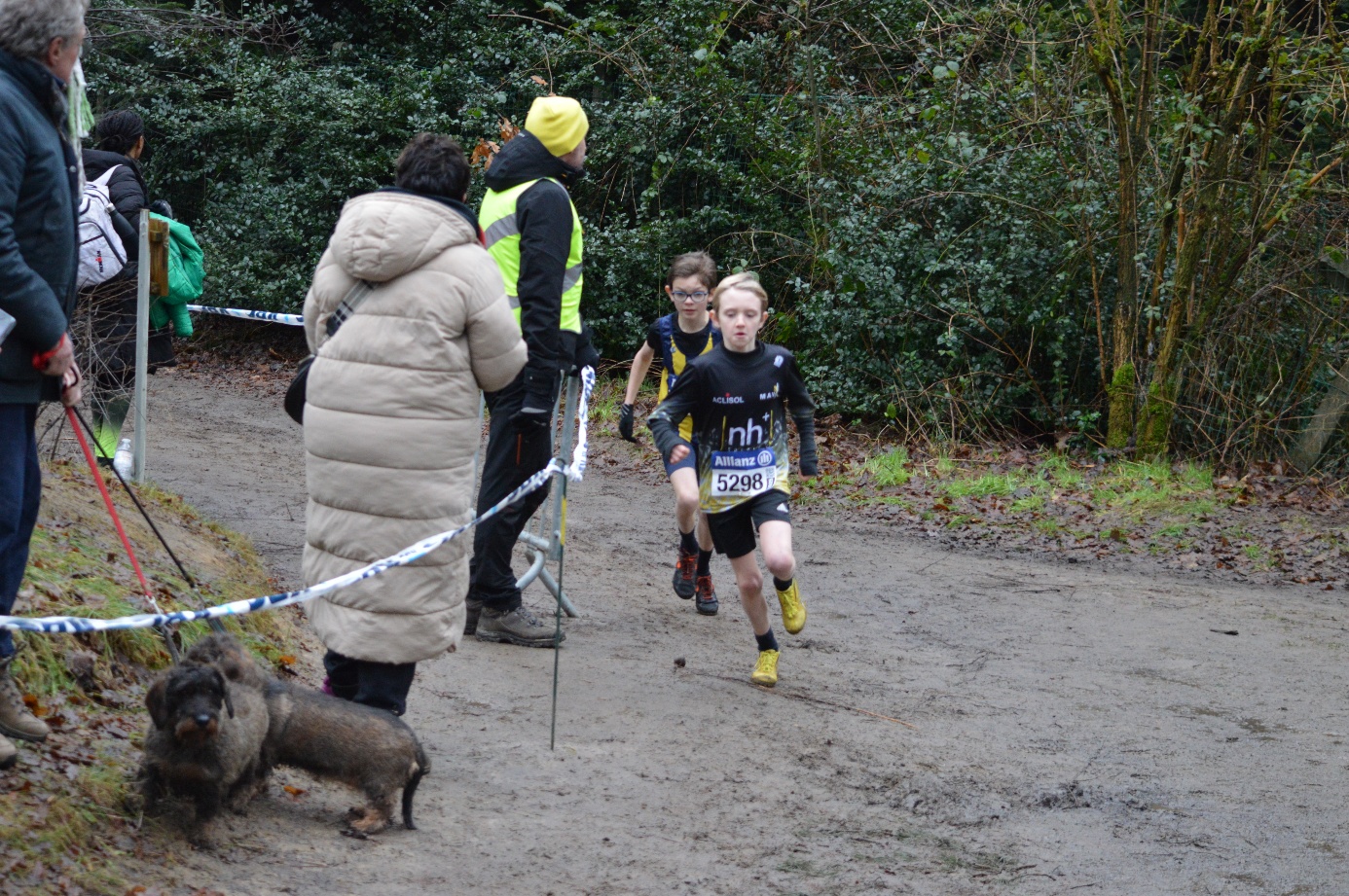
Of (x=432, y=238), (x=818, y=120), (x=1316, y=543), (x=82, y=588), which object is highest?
(x=818, y=120)

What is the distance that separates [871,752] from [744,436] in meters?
1.60

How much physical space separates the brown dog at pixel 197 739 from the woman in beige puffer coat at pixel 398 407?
495 millimetres

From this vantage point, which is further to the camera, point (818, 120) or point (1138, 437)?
point (818, 120)

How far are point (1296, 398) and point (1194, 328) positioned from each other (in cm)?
127

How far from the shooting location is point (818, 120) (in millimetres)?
14969

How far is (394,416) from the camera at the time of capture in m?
4.19

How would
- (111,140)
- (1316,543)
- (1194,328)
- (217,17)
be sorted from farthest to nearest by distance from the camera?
1. (217,17)
2. (1194,328)
3. (1316,543)
4. (111,140)

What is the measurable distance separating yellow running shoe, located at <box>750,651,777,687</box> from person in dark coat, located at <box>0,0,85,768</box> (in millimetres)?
3329

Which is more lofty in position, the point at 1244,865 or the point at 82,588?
the point at 82,588

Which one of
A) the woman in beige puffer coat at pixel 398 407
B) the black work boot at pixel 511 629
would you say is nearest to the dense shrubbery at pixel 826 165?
the black work boot at pixel 511 629

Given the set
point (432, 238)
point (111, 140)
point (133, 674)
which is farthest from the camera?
point (111, 140)

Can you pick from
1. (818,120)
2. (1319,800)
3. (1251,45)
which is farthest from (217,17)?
(1319,800)

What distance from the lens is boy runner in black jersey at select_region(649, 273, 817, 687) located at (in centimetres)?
624

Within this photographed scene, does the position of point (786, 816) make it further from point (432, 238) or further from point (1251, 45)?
point (1251, 45)
